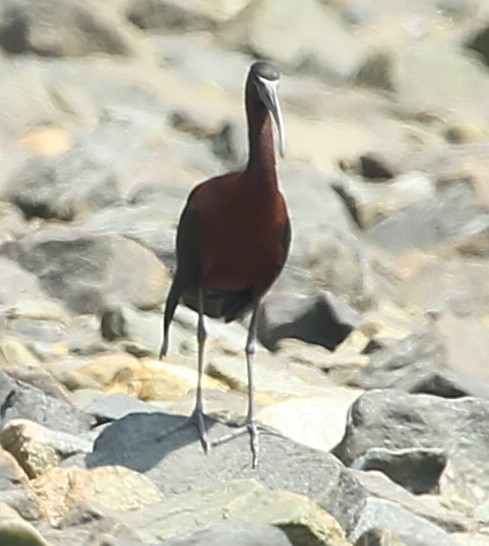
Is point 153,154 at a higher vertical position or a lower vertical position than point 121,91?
higher

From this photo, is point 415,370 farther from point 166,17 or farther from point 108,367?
point 166,17

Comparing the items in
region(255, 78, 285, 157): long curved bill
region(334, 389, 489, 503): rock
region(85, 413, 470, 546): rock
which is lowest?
region(334, 389, 489, 503): rock

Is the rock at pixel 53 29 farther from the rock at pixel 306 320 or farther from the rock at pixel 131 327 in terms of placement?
the rock at pixel 131 327

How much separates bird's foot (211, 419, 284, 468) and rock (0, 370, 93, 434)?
2.72ft

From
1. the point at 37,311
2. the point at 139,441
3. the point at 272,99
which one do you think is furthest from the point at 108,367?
the point at 272,99

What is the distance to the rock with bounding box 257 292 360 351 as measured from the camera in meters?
13.4

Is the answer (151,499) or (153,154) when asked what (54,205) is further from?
(151,499)

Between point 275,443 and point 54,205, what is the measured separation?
824 cm

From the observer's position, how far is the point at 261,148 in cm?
864

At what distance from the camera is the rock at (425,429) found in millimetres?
9258

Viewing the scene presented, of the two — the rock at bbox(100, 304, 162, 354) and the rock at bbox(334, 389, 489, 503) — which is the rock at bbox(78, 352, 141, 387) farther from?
the rock at bbox(334, 389, 489, 503)

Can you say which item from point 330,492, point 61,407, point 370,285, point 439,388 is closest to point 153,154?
point 370,285

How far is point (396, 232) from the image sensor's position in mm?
17766

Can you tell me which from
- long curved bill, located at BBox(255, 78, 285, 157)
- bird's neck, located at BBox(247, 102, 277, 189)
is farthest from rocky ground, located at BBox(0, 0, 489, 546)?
long curved bill, located at BBox(255, 78, 285, 157)
